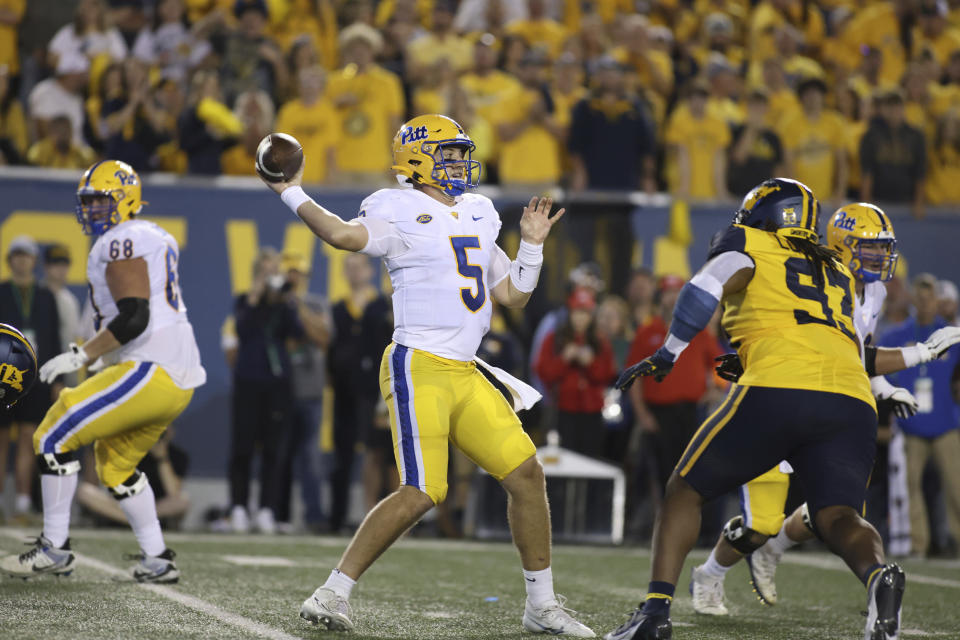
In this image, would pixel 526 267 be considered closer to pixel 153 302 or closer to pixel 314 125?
pixel 153 302

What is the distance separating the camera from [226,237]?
34.5 feet

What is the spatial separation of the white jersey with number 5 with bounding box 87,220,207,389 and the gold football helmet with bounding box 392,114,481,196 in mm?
1614

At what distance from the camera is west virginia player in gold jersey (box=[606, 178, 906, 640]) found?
4523 mm

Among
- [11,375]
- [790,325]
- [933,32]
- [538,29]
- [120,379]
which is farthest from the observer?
[933,32]

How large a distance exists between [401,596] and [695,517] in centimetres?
189

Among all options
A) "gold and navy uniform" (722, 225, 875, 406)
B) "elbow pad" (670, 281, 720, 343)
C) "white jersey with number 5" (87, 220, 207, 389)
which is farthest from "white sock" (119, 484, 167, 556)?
"gold and navy uniform" (722, 225, 875, 406)

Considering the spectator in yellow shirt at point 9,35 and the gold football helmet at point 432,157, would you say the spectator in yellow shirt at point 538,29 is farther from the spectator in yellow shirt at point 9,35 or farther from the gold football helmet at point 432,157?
the gold football helmet at point 432,157

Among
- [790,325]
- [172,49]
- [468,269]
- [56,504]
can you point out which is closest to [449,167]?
[468,269]

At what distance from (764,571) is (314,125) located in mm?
6246

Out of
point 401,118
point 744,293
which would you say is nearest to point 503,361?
point 401,118

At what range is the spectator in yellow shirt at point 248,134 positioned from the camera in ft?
35.4

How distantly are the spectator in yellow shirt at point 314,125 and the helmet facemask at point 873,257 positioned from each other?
5.83 metres

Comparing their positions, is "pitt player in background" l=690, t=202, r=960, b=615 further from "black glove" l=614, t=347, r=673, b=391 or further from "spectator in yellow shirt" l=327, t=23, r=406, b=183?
"spectator in yellow shirt" l=327, t=23, r=406, b=183

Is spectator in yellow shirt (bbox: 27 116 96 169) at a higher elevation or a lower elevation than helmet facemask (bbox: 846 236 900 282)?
higher
